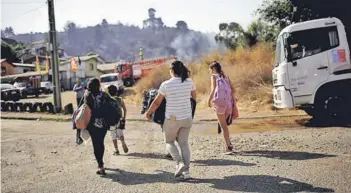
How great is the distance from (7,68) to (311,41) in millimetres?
64345

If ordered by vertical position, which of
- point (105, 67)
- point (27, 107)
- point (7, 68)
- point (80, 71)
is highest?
point (7, 68)

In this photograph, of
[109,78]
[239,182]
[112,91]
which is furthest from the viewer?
[109,78]

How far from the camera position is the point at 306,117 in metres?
12.7

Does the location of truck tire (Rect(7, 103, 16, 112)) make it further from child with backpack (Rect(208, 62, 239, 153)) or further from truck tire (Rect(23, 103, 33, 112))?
child with backpack (Rect(208, 62, 239, 153))

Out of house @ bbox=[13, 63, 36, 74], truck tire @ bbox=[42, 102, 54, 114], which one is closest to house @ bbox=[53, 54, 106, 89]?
house @ bbox=[13, 63, 36, 74]

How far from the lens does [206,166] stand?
6.72 metres

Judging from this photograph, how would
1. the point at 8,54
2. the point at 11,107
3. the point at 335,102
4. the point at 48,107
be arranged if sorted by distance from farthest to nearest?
the point at 8,54, the point at 11,107, the point at 48,107, the point at 335,102

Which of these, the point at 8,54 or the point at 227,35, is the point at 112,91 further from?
the point at 8,54

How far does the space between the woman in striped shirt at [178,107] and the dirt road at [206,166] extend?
522 millimetres

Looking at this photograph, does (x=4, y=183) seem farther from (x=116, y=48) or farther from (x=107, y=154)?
(x=116, y=48)

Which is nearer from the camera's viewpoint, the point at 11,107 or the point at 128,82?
the point at 11,107

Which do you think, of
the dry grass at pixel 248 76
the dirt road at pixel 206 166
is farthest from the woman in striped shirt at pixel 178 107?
the dry grass at pixel 248 76

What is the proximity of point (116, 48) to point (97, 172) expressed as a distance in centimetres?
18933

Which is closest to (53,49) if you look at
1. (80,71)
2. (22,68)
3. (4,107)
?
(4,107)
